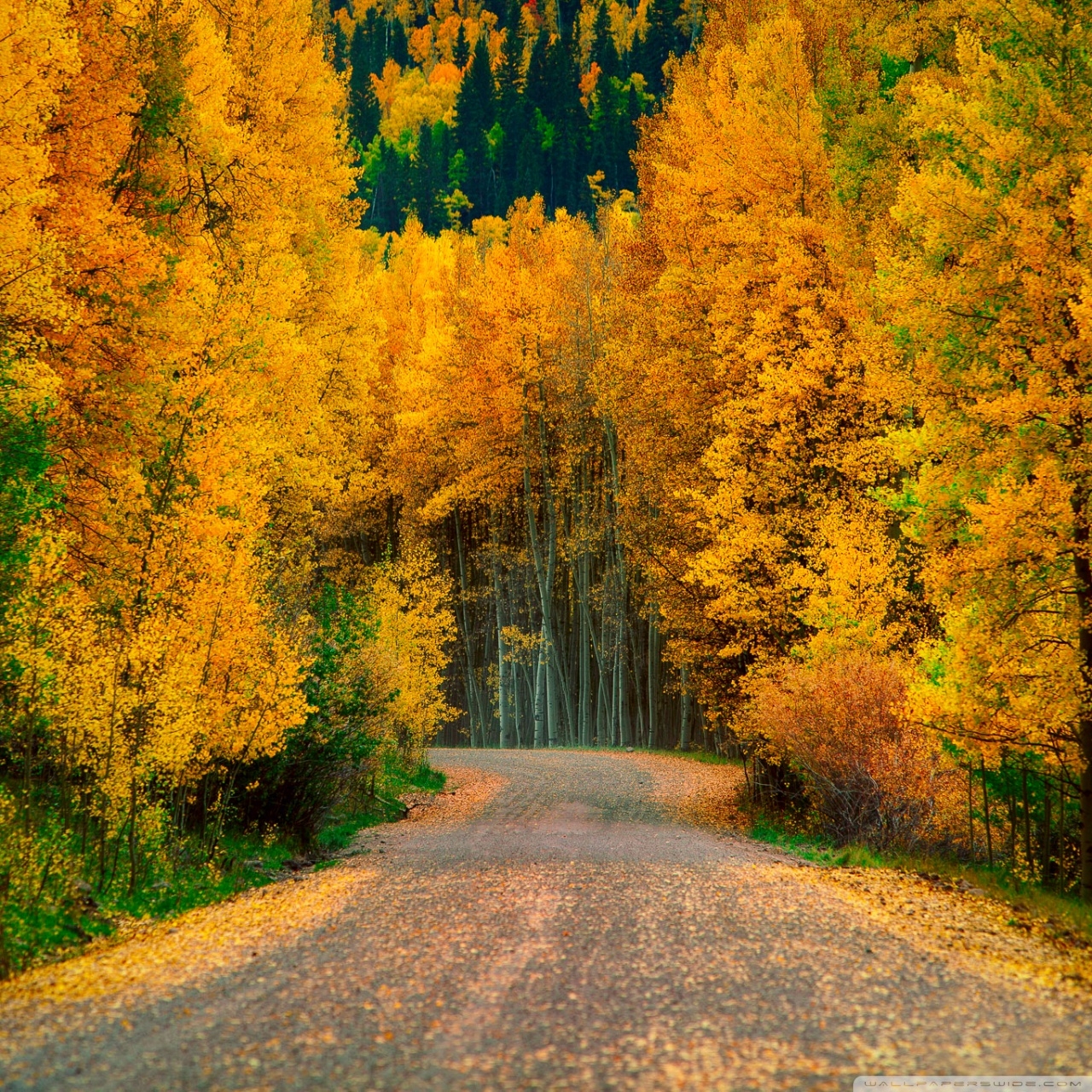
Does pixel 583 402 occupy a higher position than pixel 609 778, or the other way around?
pixel 583 402

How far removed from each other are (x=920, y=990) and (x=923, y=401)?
20.6 feet

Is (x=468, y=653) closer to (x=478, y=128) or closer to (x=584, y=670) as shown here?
(x=584, y=670)

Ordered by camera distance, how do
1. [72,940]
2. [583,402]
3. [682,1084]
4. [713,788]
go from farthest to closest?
[583,402] → [713,788] → [72,940] → [682,1084]

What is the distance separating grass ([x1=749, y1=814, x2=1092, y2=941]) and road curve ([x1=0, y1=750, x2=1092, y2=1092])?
5.70ft

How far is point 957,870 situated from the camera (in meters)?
9.87

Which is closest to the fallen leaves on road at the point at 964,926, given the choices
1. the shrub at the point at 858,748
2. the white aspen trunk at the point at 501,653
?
the shrub at the point at 858,748

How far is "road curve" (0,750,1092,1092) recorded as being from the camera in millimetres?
4328

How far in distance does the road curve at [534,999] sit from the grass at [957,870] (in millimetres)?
1736

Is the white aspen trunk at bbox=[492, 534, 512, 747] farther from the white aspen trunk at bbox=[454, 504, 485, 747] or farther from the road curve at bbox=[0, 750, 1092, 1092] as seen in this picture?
the road curve at bbox=[0, 750, 1092, 1092]

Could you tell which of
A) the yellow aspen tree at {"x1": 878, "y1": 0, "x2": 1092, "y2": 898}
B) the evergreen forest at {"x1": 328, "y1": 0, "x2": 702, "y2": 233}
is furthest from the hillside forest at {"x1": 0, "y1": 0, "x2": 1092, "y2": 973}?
the evergreen forest at {"x1": 328, "y1": 0, "x2": 702, "y2": 233}

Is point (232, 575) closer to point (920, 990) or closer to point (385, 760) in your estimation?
point (920, 990)

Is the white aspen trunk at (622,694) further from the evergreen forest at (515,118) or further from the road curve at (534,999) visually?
the evergreen forest at (515,118)

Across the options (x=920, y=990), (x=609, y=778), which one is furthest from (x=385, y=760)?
(x=920, y=990)

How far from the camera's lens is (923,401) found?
991 cm
